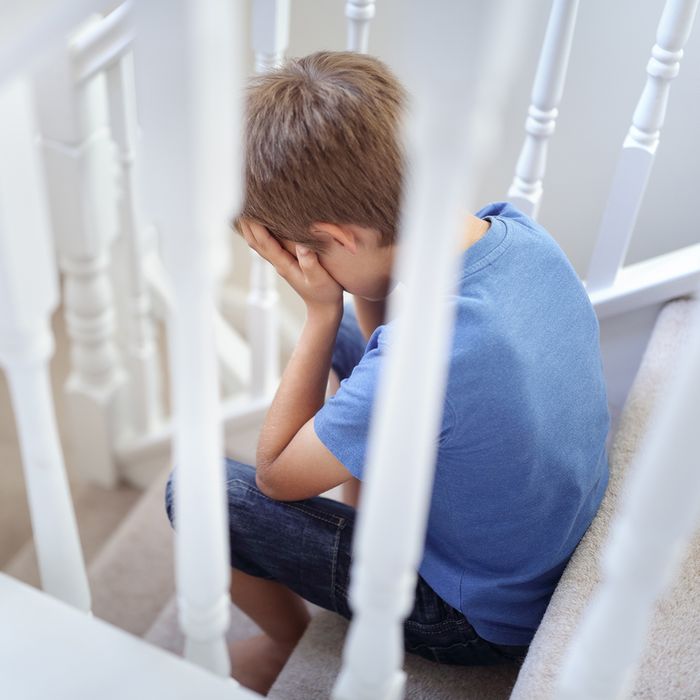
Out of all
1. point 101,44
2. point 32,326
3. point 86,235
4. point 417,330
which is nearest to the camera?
point 417,330

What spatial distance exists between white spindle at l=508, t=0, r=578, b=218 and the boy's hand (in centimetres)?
41

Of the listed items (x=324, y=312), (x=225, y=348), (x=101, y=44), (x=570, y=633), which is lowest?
(x=225, y=348)

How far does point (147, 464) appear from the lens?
1.92 m

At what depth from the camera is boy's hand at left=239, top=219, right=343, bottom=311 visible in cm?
93

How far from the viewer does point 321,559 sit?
3.33 feet

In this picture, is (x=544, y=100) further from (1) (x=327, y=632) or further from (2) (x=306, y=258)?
(1) (x=327, y=632)

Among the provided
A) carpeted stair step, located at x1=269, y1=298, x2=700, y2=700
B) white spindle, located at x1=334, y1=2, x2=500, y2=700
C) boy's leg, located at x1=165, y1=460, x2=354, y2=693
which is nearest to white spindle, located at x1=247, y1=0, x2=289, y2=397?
boy's leg, located at x1=165, y1=460, x2=354, y2=693

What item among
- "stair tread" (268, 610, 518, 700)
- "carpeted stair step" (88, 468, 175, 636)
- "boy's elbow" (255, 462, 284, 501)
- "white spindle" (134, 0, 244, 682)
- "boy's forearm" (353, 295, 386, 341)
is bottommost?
"carpeted stair step" (88, 468, 175, 636)

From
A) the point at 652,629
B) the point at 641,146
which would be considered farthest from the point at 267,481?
the point at 641,146

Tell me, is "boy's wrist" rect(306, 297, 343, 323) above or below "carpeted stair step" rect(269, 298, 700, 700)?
above

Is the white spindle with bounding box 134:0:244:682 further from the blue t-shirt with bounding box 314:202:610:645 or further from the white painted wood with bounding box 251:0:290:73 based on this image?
the white painted wood with bounding box 251:0:290:73

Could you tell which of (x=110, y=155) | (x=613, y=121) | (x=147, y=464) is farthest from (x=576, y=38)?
(x=147, y=464)

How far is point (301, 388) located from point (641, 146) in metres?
0.56

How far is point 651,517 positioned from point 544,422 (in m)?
0.39
